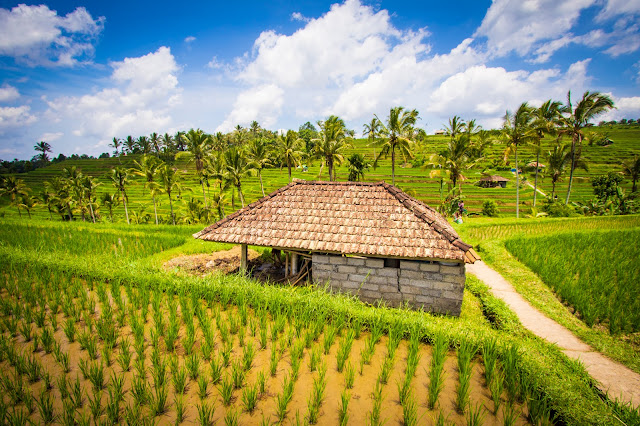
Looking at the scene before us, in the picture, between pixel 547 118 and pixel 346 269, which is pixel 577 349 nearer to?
pixel 346 269

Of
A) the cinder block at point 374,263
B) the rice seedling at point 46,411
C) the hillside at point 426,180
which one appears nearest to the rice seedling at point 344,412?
the rice seedling at point 46,411

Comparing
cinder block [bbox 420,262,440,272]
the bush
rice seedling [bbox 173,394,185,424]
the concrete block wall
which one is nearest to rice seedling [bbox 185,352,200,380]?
rice seedling [bbox 173,394,185,424]

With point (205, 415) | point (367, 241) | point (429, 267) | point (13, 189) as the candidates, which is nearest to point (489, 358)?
A: point (429, 267)

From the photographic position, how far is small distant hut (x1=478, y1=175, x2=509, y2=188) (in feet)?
127

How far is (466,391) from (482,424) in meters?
0.34

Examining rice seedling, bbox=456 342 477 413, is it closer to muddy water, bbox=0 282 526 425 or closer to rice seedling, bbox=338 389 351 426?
muddy water, bbox=0 282 526 425

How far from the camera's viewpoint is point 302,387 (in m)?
3.85

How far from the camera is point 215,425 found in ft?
10.8

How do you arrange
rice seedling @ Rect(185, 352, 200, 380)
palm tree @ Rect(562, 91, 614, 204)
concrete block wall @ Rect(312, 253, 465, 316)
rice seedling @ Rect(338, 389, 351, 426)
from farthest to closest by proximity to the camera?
1. palm tree @ Rect(562, 91, 614, 204)
2. concrete block wall @ Rect(312, 253, 465, 316)
3. rice seedling @ Rect(185, 352, 200, 380)
4. rice seedling @ Rect(338, 389, 351, 426)

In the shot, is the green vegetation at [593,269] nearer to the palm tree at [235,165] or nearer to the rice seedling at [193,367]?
the rice seedling at [193,367]

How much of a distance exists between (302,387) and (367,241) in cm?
355

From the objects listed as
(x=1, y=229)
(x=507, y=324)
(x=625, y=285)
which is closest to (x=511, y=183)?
(x=625, y=285)

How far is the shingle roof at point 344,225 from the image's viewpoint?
21.2ft

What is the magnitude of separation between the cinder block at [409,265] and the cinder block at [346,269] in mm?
1168
